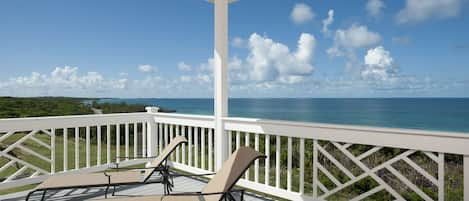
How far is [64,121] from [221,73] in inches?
87.3

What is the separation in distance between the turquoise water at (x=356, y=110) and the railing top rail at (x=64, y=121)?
7.32m

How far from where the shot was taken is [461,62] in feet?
52.0

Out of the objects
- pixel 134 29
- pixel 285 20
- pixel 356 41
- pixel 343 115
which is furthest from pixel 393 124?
pixel 134 29

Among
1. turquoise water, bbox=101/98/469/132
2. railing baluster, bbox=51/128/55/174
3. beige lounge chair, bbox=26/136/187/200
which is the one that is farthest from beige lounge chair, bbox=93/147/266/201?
turquoise water, bbox=101/98/469/132

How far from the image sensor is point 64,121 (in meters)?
4.48

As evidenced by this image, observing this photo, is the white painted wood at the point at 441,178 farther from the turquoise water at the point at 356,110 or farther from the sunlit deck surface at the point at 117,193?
the turquoise water at the point at 356,110

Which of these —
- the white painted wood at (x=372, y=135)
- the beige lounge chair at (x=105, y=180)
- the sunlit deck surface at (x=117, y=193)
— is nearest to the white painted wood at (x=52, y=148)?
the sunlit deck surface at (x=117, y=193)

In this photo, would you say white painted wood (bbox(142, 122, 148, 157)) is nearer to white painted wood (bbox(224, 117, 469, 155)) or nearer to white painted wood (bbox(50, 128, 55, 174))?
white painted wood (bbox(50, 128, 55, 174))

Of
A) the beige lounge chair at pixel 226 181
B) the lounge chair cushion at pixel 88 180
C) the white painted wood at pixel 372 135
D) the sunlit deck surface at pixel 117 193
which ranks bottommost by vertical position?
the sunlit deck surface at pixel 117 193

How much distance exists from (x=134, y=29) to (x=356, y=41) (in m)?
13.5

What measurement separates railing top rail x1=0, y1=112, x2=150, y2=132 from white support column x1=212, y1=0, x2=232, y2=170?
1602 mm

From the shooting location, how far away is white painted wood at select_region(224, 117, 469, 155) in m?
2.64

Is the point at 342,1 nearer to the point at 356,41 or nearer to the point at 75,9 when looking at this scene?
the point at 356,41

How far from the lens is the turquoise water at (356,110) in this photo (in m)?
12.3
